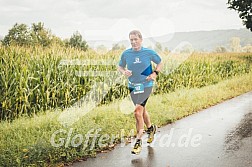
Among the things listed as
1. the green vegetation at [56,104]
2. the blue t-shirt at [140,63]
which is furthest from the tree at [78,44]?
the blue t-shirt at [140,63]

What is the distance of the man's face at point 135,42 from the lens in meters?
5.45

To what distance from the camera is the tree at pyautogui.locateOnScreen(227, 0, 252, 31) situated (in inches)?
1329

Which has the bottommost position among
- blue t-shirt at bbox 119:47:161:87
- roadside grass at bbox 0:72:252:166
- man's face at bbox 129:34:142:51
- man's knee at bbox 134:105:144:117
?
roadside grass at bbox 0:72:252:166

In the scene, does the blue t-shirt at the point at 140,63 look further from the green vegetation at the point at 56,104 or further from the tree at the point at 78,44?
the tree at the point at 78,44

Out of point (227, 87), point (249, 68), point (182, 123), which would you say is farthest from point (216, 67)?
point (182, 123)

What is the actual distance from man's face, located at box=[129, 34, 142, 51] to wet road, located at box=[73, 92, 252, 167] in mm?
1819

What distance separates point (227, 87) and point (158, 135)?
902cm

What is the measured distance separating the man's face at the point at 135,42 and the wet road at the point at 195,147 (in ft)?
5.97

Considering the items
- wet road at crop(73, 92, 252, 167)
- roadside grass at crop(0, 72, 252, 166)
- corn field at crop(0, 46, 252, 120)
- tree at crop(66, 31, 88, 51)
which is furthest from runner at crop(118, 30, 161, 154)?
tree at crop(66, 31, 88, 51)

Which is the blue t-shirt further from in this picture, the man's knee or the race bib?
the man's knee

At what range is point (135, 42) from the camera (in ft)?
18.0

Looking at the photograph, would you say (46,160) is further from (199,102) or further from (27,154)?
(199,102)

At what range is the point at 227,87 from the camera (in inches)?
581

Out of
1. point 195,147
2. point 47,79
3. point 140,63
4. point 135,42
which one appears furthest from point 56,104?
point 195,147
